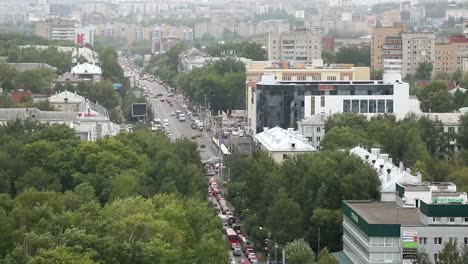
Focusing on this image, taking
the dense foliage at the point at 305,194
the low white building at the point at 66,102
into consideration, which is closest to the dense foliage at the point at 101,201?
the dense foliage at the point at 305,194

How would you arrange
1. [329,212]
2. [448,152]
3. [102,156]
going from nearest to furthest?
[329,212], [102,156], [448,152]

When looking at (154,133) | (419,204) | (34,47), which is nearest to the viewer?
(419,204)

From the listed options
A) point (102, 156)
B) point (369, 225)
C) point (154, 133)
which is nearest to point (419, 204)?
point (369, 225)

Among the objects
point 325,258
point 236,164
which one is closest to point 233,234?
point 325,258

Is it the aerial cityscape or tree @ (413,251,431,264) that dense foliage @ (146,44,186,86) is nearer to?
the aerial cityscape

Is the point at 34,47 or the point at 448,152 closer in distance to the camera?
the point at 448,152

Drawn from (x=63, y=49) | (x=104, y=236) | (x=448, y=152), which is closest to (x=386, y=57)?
(x=63, y=49)

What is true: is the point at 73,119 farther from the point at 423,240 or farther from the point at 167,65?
the point at 167,65

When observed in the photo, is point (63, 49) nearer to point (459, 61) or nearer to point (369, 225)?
point (459, 61)
